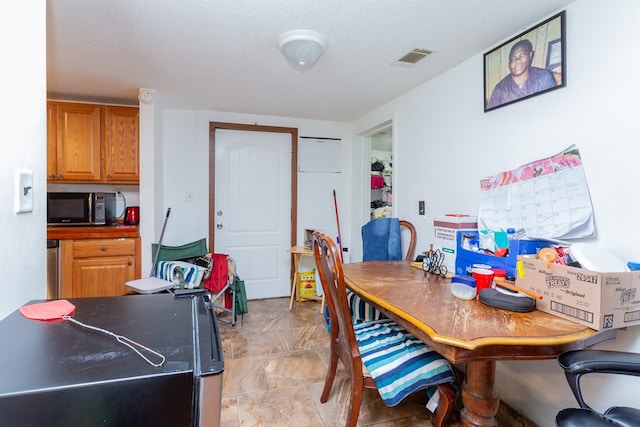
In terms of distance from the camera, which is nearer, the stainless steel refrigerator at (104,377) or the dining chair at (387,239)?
the stainless steel refrigerator at (104,377)

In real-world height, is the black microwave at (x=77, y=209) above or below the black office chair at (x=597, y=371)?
above

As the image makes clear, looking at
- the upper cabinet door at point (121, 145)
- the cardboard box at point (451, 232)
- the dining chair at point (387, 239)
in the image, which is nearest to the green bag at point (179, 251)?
the upper cabinet door at point (121, 145)

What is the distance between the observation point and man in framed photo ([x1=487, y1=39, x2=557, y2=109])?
166 cm

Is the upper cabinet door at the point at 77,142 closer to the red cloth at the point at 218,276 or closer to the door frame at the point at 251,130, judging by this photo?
the door frame at the point at 251,130

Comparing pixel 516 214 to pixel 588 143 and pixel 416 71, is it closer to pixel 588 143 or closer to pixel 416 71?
pixel 588 143

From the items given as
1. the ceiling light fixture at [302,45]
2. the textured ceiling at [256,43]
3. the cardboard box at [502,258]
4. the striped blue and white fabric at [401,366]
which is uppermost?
the textured ceiling at [256,43]

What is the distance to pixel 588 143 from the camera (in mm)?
1466

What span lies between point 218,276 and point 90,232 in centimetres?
112

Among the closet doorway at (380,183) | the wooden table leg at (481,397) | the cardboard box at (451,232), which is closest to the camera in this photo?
the wooden table leg at (481,397)

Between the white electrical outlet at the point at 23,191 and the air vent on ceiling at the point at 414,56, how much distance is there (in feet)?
6.66

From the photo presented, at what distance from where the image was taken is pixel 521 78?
1766 mm

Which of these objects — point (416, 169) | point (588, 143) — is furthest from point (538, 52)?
point (416, 169)

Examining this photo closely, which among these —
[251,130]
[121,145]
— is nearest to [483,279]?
[251,130]

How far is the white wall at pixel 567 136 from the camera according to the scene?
4.35 ft
